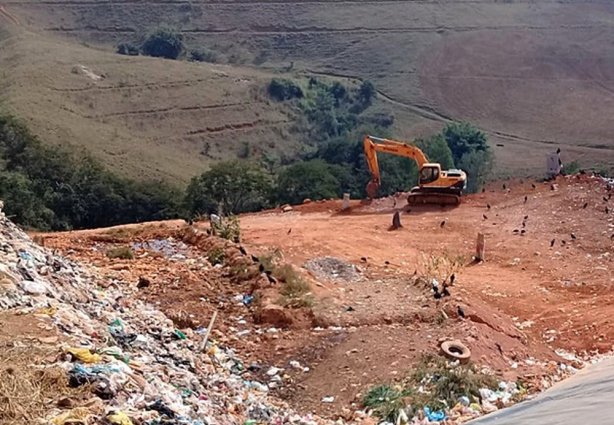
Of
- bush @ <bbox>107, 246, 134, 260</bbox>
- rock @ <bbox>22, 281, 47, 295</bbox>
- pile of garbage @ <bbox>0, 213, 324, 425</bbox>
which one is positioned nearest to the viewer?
pile of garbage @ <bbox>0, 213, 324, 425</bbox>

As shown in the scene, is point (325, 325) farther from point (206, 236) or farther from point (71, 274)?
point (206, 236)

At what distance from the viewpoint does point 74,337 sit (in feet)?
20.4

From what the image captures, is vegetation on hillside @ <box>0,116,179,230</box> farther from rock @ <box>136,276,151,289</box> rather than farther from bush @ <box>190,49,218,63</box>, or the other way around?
bush @ <box>190,49,218,63</box>

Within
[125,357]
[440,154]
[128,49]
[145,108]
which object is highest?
[125,357]

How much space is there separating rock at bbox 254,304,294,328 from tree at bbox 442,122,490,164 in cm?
2154

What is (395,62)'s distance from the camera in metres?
45.3

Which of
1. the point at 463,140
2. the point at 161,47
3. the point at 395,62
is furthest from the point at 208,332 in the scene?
the point at 161,47

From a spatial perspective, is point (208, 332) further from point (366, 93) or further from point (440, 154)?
point (366, 93)

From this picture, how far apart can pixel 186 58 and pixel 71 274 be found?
39.0 m

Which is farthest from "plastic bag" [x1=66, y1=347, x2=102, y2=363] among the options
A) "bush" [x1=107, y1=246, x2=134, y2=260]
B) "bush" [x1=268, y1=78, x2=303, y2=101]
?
"bush" [x1=268, y1=78, x2=303, y2=101]

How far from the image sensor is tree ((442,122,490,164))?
30667 mm

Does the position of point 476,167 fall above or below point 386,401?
below

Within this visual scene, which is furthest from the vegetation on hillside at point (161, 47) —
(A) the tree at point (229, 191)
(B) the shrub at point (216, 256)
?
(B) the shrub at point (216, 256)

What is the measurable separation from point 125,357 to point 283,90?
114 feet
